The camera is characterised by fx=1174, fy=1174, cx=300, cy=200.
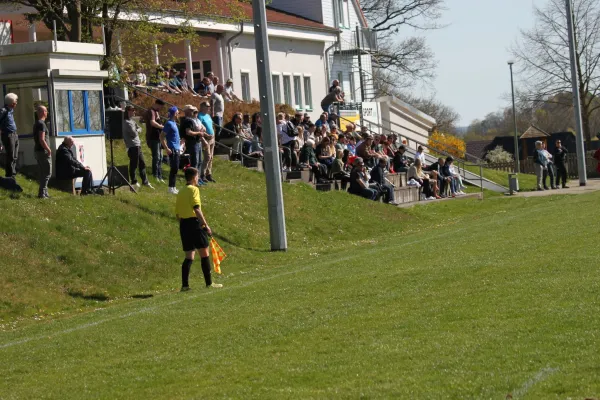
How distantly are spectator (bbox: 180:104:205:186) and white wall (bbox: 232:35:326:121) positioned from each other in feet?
60.9

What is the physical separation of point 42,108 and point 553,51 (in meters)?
59.0

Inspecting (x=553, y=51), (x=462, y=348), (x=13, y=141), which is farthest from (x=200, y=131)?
(x=553, y=51)

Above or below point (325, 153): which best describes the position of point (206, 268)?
below

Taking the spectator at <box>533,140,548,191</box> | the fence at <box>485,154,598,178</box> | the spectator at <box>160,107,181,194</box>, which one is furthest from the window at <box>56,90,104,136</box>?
the fence at <box>485,154,598,178</box>

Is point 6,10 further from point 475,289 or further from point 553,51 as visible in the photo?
point 553,51

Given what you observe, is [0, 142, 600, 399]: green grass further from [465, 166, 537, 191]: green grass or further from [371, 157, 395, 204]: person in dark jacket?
[465, 166, 537, 191]: green grass

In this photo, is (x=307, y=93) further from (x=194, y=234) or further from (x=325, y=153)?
(x=194, y=234)

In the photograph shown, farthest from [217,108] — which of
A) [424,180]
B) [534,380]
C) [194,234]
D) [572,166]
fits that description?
[572,166]

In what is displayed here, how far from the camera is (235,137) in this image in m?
35.5

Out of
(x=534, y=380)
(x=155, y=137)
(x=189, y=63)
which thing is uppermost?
(x=189, y=63)

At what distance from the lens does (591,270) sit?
586 inches

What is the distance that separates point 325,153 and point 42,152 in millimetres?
14307

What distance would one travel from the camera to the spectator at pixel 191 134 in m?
29.3

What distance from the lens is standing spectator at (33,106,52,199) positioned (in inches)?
925
